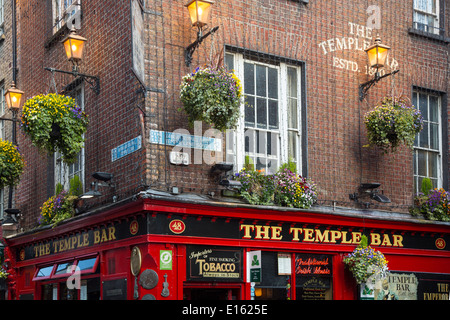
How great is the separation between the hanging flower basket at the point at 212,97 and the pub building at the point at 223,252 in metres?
1.38

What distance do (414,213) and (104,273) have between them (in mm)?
6407

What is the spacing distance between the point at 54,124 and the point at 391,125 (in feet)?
20.7

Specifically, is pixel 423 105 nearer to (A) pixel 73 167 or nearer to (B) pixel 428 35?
(B) pixel 428 35

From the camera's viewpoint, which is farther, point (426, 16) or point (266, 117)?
point (426, 16)

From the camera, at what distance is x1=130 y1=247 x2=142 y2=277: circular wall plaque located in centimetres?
1077

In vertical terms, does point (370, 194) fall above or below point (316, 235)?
above

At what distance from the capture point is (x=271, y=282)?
1201 cm

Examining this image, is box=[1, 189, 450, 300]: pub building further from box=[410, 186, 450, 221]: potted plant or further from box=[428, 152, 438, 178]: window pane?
box=[428, 152, 438, 178]: window pane

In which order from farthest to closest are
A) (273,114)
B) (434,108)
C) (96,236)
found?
(434,108) → (273,114) → (96,236)

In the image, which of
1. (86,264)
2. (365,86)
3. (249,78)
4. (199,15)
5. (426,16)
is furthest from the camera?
(426,16)

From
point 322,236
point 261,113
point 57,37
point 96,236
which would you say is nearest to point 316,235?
point 322,236

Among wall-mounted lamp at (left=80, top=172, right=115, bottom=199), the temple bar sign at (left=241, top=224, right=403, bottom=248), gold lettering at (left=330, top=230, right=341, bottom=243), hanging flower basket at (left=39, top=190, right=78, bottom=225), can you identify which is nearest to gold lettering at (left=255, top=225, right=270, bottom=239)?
the temple bar sign at (left=241, top=224, right=403, bottom=248)

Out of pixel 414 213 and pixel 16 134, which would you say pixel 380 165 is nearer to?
pixel 414 213

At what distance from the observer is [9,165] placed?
1413cm
